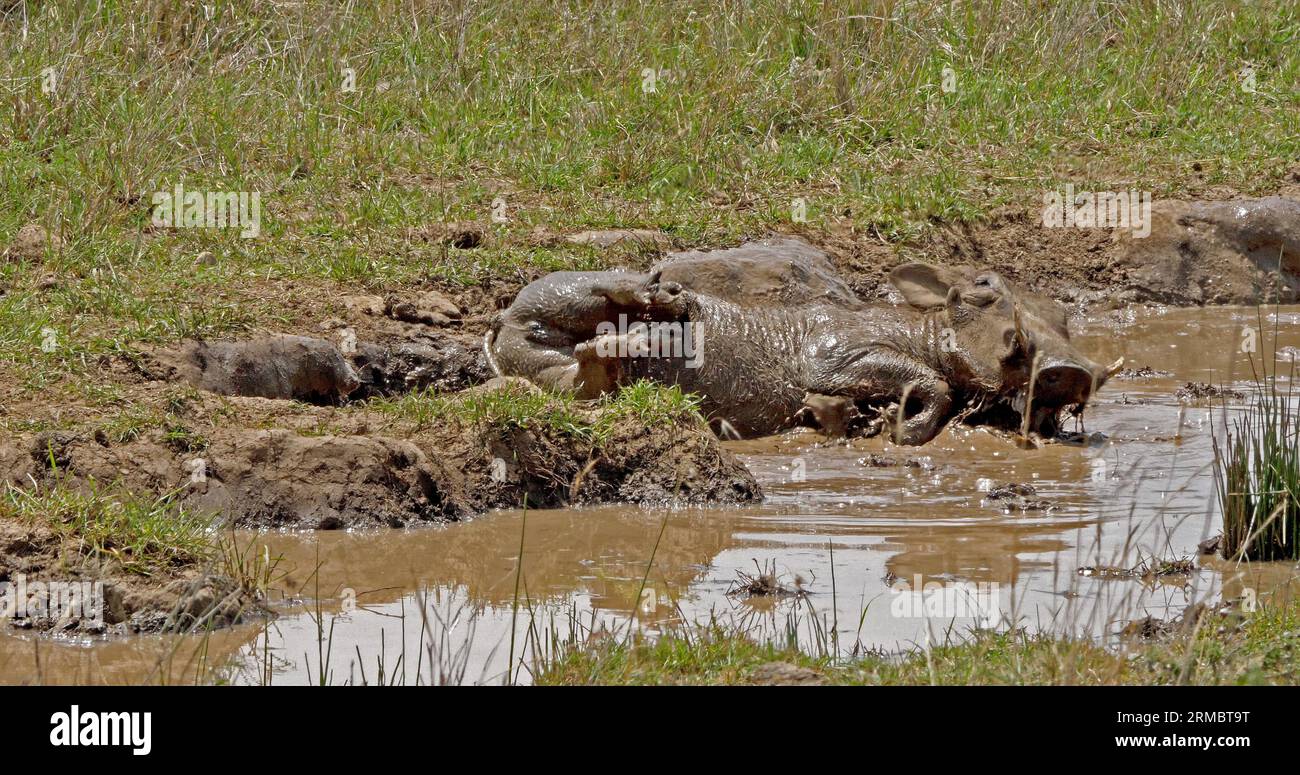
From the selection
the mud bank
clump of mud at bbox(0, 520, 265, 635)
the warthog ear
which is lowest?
clump of mud at bbox(0, 520, 265, 635)

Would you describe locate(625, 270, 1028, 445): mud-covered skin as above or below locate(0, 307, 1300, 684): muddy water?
above

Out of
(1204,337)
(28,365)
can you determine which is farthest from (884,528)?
(1204,337)

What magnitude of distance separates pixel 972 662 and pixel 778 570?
1463mm

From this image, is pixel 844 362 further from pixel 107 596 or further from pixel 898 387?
pixel 107 596

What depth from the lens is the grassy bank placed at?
409cm

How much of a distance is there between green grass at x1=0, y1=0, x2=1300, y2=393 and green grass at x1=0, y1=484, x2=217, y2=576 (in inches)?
108

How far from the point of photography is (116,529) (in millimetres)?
5199

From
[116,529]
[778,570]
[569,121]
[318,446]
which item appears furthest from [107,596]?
[569,121]

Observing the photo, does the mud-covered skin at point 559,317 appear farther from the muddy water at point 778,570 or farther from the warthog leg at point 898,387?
the warthog leg at point 898,387

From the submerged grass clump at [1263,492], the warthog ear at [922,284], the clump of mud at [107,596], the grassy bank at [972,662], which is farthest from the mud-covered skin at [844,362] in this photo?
the grassy bank at [972,662]

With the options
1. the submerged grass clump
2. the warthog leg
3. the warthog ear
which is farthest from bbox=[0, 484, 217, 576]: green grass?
the warthog ear

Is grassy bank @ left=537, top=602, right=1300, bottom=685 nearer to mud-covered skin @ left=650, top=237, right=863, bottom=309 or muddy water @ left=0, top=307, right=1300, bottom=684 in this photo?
muddy water @ left=0, top=307, right=1300, bottom=684
